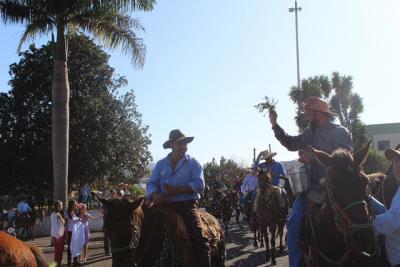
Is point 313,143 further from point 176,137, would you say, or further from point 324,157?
point 176,137

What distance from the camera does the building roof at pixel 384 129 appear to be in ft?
232

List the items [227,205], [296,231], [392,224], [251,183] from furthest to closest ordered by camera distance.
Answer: [227,205]
[251,183]
[296,231]
[392,224]

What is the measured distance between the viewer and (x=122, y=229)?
536 cm

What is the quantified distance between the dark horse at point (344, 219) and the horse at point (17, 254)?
11.1 feet

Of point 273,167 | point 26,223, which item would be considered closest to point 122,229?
point 273,167

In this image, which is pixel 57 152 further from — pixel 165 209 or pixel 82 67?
pixel 82 67

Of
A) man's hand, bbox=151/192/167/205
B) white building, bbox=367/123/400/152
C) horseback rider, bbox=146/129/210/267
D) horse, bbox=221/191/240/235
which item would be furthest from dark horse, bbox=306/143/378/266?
white building, bbox=367/123/400/152

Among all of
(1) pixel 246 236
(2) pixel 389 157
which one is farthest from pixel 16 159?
(2) pixel 389 157

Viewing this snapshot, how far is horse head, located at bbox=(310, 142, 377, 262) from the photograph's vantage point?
414cm

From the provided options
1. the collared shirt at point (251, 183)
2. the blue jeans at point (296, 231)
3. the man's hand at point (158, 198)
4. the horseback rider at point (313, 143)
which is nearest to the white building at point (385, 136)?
the collared shirt at point (251, 183)

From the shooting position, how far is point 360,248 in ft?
13.6

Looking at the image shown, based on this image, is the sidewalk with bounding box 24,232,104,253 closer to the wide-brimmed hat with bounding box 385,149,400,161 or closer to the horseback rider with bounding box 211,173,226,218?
the horseback rider with bounding box 211,173,226,218

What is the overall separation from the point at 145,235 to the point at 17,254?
60.6 inches

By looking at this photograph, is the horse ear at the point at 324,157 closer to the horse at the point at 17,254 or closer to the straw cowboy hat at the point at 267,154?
the horse at the point at 17,254
